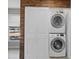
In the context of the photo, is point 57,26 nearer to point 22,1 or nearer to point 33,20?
point 33,20

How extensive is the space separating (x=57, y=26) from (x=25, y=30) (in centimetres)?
73

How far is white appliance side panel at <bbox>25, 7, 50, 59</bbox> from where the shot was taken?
278 cm

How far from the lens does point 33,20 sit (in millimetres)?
2832

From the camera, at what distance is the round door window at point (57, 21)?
3.06m

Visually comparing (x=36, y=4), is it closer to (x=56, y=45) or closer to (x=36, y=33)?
(x=36, y=33)

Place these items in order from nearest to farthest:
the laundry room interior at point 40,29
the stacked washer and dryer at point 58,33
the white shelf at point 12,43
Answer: the white shelf at point 12,43 < the laundry room interior at point 40,29 < the stacked washer and dryer at point 58,33

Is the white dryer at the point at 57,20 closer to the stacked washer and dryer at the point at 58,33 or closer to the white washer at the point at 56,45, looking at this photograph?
the stacked washer and dryer at the point at 58,33

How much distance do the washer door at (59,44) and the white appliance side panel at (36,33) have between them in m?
0.29

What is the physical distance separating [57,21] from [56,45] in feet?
1.82

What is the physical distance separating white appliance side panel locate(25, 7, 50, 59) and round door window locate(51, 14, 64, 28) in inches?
9.9

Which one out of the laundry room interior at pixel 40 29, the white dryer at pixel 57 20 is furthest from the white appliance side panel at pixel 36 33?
the white dryer at pixel 57 20

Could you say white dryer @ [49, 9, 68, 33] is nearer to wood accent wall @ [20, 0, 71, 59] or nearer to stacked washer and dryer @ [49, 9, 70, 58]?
stacked washer and dryer @ [49, 9, 70, 58]

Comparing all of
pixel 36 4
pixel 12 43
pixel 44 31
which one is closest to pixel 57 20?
pixel 44 31
